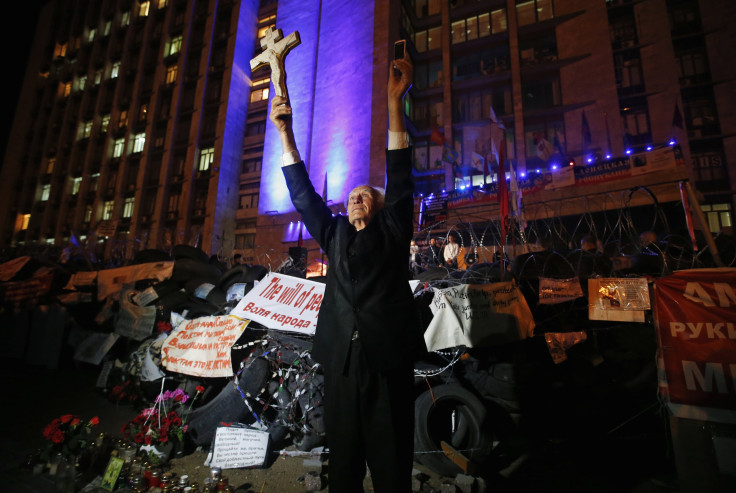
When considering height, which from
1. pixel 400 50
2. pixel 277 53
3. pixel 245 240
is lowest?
pixel 400 50

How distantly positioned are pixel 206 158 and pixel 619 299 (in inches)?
1384

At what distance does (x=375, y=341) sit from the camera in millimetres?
1918

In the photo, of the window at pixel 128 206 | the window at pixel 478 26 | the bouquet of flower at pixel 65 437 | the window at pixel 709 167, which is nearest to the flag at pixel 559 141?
the window at pixel 709 167

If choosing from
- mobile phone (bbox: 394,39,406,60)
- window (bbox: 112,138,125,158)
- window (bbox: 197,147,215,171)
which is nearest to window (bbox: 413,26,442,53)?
window (bbox: 197,147,215,171)

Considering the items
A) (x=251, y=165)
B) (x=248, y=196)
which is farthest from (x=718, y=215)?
(x=251, y=165)

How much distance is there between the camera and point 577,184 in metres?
17.8

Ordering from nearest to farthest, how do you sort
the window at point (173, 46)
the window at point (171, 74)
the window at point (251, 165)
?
the window at point (251, 165), the window at point (171, 74), the window at point (173, 46)

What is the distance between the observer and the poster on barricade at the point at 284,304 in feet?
16.0

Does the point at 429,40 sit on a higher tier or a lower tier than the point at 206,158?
higher

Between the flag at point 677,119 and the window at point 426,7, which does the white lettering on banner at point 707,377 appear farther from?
the window at point 426,7

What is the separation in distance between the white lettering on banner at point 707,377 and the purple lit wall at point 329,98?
65.8ft

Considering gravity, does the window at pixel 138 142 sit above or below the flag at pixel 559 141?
above

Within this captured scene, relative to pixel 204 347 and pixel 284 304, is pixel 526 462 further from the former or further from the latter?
pixel 204 347

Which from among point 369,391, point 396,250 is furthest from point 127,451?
point 396,250
